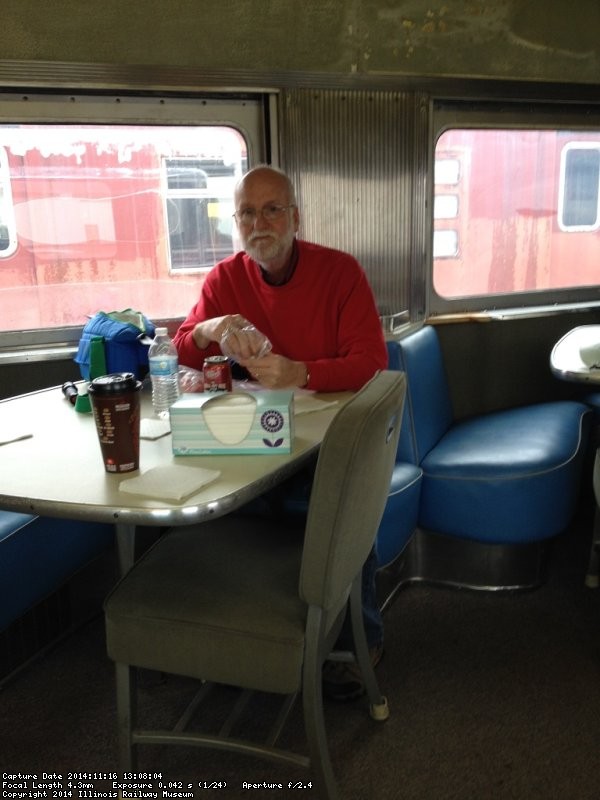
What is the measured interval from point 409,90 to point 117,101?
131 centimetres

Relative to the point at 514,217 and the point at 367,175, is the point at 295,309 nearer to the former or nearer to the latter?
the point at 367,175

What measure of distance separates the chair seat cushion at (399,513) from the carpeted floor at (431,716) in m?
0.30

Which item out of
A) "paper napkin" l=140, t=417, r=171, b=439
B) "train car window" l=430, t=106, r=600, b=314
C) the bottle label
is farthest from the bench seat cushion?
"train car window" l=430, t=106, r=600, b=314

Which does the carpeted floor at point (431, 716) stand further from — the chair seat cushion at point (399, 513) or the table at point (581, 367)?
the chair seat cushion at point (399, 513)

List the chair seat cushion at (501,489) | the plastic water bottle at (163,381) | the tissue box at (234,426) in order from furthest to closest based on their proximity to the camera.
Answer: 1. the chair seat cushion at (501,489)
2. the plastic water bottle at (163,381)
3. the tissue box at (234,426)

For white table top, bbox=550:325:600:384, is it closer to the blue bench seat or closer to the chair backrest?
the blue bench seat

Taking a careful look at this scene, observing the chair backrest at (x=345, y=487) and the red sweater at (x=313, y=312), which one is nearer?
the chair backrest at (x=345, y=487)

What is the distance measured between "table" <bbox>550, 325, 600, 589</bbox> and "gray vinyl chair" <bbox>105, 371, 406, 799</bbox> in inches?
42.6

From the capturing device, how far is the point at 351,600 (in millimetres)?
2062

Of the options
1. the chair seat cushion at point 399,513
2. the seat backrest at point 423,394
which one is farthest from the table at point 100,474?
the seat backrest at point 423,394

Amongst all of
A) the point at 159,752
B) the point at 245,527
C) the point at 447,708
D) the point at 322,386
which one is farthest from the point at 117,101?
the point at 447,708

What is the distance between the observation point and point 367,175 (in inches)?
128

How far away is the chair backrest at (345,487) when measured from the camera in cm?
144

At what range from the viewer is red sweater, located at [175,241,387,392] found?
2.37 m
